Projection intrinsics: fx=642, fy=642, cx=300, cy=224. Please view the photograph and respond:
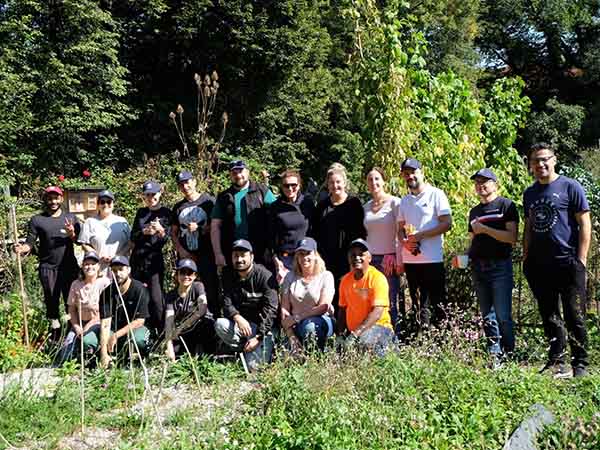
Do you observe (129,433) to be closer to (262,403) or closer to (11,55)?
(262,403)

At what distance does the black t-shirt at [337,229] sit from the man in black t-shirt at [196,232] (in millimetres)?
999

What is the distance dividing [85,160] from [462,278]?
13.8m

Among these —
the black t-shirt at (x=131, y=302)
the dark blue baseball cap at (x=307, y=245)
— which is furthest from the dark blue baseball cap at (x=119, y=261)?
the dark blue baseball cap at (x=307, y=245)

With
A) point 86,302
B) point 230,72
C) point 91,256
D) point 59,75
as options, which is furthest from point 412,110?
point 230,72

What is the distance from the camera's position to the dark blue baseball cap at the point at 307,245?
16.2 feet

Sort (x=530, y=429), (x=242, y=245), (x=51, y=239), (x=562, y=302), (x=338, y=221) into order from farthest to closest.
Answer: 1. (x=51, y=239)
2. (x=338, y=221)
3. (x=242, y=245)
4. (x=562, y=302)
5. (x=530, y=429)

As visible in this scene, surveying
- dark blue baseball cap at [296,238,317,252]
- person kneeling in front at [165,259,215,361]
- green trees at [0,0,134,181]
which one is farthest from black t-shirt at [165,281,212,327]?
green trees at [0,0,134,181]

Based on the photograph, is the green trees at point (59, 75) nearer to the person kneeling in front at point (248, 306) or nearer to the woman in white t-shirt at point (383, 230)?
the person kneeling in front at point (248, 306)

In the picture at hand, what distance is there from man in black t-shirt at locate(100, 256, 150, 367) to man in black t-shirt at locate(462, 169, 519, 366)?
2.75m

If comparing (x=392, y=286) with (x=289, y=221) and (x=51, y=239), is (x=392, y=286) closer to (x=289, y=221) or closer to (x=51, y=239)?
(x=289, y=221)

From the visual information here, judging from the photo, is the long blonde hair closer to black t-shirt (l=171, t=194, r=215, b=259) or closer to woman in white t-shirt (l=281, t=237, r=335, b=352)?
woman in white t-shirt (l=281, t=237, r=335, b=352)

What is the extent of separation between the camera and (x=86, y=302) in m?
5.55

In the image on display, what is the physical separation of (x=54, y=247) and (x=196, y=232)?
1386mm

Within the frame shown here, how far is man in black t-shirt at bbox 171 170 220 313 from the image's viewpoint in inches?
221
